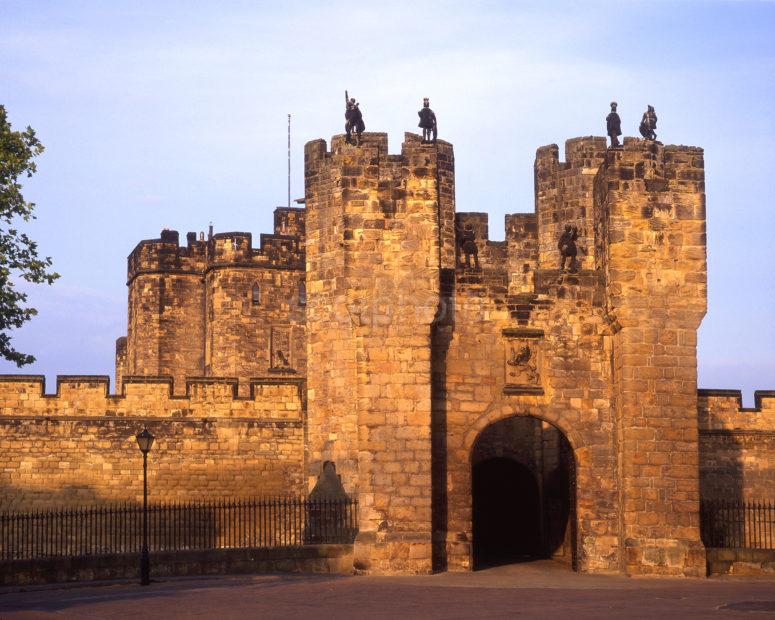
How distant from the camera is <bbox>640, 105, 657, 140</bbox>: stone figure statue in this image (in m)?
27.7

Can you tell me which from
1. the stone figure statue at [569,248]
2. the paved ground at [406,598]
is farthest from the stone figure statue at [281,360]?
the paved ground at [406,598]

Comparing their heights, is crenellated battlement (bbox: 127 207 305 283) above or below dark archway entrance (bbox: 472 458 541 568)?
above

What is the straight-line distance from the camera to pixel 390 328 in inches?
1043

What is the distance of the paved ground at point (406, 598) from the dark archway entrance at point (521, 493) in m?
4.17

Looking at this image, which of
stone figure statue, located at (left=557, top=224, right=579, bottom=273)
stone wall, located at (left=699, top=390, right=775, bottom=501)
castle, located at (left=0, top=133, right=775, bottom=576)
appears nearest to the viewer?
castle, located at (left=0, top=133, right=775, bottom=576)

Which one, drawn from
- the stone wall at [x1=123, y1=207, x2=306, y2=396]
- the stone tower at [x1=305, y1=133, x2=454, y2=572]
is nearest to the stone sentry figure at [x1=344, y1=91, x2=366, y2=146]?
the stone tower at [x1=305, y1=133, x2=454, y2=572]

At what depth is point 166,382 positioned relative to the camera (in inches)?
1362

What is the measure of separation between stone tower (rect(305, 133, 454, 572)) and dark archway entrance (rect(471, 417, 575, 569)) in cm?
364

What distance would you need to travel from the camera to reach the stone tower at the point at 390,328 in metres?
26.0

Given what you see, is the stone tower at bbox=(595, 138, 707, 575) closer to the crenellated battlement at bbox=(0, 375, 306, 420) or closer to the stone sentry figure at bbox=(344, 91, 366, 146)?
the stone sentry figure at bbox=(344, 91, 366, 146)

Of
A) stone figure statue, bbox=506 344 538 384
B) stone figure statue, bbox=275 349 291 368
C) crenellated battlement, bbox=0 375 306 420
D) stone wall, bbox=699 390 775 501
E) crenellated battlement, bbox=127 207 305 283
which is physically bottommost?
stone wall, bbox=699 390 775 501

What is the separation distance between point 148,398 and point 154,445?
1120 mm

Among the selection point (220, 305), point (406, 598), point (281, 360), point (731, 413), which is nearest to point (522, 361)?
point (406, 598)

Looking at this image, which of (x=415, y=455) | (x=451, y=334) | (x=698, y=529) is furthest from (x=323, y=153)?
(x=698, y=529)
